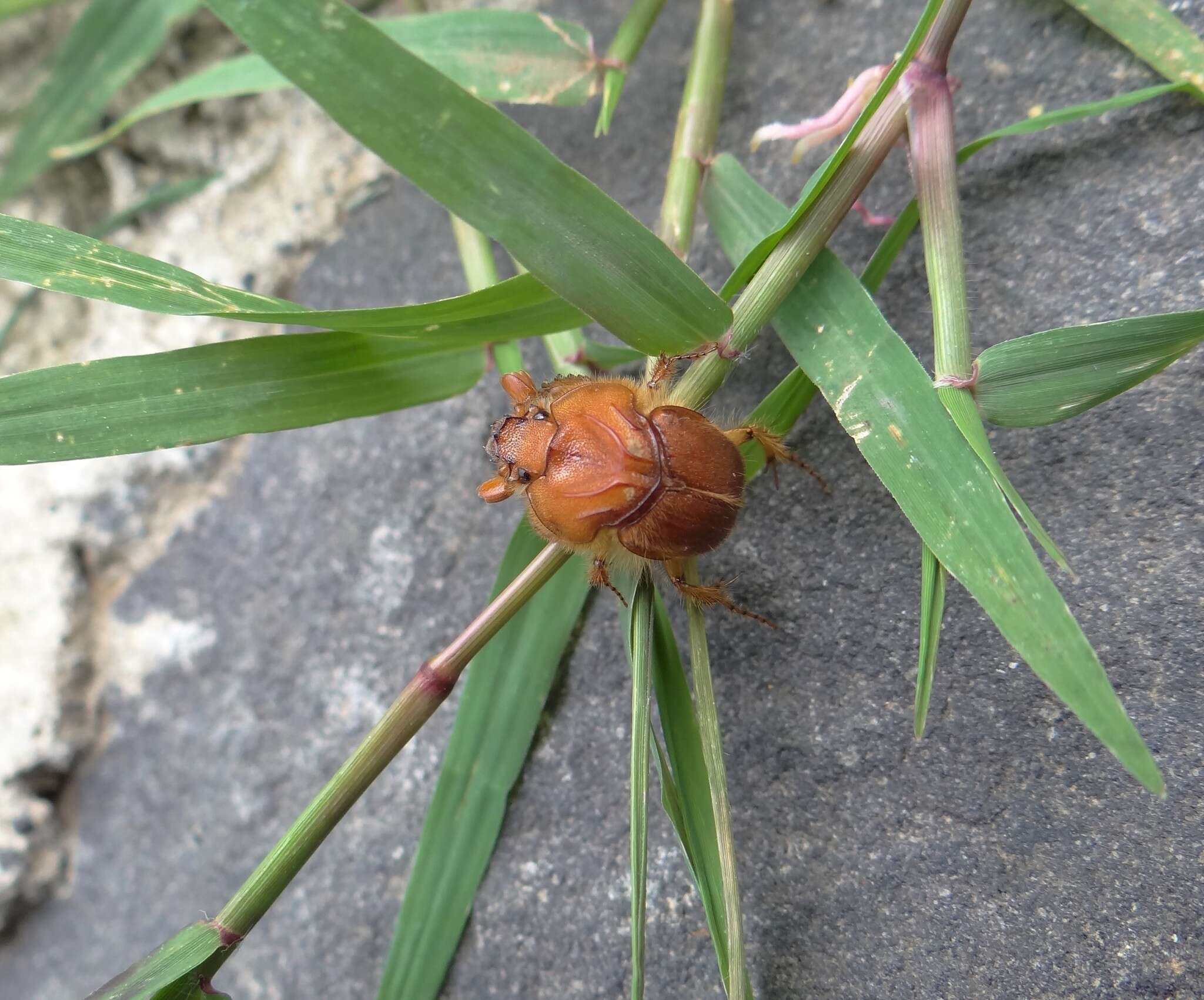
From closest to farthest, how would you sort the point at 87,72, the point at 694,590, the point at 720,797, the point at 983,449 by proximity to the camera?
1. the point at 983,449
2. the point at 720,797
3. the point at 694,590
4. the point at 87,72

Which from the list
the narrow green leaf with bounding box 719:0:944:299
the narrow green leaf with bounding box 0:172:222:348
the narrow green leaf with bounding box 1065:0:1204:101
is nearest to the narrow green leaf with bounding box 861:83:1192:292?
the narrow green leaf with bounding box 1065:0:1204:101

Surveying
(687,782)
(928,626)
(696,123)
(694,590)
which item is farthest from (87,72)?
(928,626)

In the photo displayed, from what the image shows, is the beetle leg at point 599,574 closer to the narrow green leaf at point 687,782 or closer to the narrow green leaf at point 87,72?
the narrow green leaf at point 687,782

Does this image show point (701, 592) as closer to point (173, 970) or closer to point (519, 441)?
point (519, 441)

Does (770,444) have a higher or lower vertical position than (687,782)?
higher

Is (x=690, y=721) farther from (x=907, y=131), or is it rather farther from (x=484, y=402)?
(x=907, y=131)

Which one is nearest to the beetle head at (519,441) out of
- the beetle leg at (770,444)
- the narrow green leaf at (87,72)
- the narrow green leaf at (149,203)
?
the beetle leg at (770,444)
